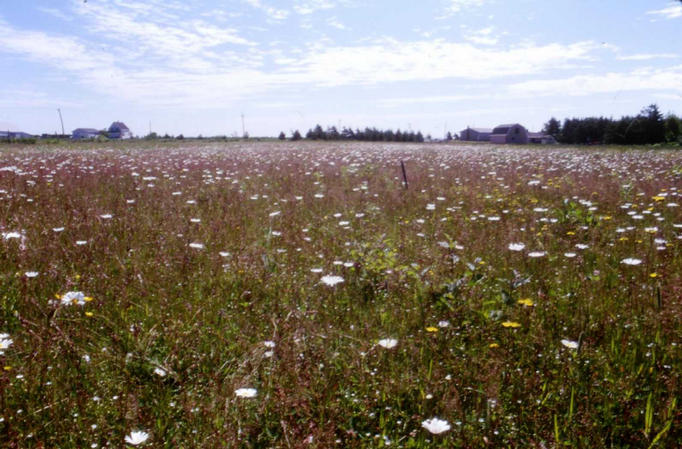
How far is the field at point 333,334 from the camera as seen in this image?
1.88 metres

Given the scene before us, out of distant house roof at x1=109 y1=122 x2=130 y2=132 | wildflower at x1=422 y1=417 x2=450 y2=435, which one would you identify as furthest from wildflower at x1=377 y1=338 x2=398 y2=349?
distant house roof at x1=109 y1=122 x2=130 y2=132

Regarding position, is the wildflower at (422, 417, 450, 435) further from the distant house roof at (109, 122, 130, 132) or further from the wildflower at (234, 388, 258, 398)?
the distant house roof at (109, 122, 130, 132)

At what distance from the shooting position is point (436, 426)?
1762mm

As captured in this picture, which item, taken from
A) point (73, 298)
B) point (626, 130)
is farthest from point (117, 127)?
point (73, 298)

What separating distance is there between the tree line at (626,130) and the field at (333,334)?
91.7 feet

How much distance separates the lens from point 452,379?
2.18 m

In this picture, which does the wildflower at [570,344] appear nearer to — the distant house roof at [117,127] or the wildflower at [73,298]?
the wildflower at [73,298]

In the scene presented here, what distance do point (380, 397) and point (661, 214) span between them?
A: 5.45 meters

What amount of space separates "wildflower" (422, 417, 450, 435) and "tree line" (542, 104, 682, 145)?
98.1 ft

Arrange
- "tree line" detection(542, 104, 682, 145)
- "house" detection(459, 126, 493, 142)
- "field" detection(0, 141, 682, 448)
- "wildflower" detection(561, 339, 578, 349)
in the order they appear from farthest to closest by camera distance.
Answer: "house" detection(459, 126, 493, 142) → "tree line" detection(542, 104, 682, 145) → "wildflower" detection(561, 339, 578, 349) → "field" detection(0, 141, 682, 448)

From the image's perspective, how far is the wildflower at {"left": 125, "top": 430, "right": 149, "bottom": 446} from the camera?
1.69 meters

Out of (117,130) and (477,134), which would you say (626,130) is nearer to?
(477,134)

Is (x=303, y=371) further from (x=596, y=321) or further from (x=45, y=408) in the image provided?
(x=596, y=321)

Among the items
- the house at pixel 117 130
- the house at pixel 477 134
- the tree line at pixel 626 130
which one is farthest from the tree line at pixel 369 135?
the house at pixel 117 130
